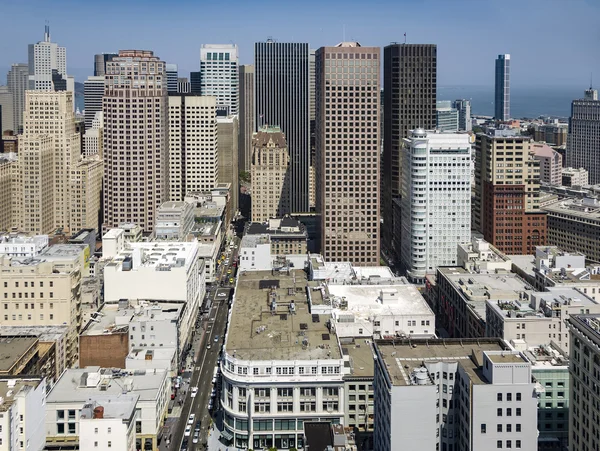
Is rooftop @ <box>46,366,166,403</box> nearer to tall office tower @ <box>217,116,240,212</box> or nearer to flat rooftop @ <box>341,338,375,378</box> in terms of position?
flat rooftop @ <box>341,338,375,378</box>

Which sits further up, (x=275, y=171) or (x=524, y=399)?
(x=275, y=171)

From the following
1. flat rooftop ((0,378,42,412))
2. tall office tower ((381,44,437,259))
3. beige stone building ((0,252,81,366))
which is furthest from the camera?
tall office tower ((381,44,437,259))

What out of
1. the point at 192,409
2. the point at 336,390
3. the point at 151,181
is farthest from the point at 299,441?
the point at 151,181

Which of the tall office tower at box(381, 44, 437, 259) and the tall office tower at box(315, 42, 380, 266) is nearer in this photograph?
the tall office tower at box(315, 42, 380, 266)

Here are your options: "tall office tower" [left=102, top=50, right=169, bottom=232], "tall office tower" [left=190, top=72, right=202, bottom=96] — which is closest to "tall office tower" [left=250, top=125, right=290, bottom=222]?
"tall office tower" [left=102, top=50, right=169, bottom=232]

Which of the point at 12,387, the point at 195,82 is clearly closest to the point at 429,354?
the point at 12,387

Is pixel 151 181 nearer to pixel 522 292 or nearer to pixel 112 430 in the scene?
pixel 522 292

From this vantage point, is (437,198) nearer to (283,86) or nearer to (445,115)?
(283,86)

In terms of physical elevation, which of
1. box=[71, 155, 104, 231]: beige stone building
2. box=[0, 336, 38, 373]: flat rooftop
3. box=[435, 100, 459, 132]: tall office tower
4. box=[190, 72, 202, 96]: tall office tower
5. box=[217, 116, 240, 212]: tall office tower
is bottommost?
box=[0, 336, 38, 373]: flat rooftop
